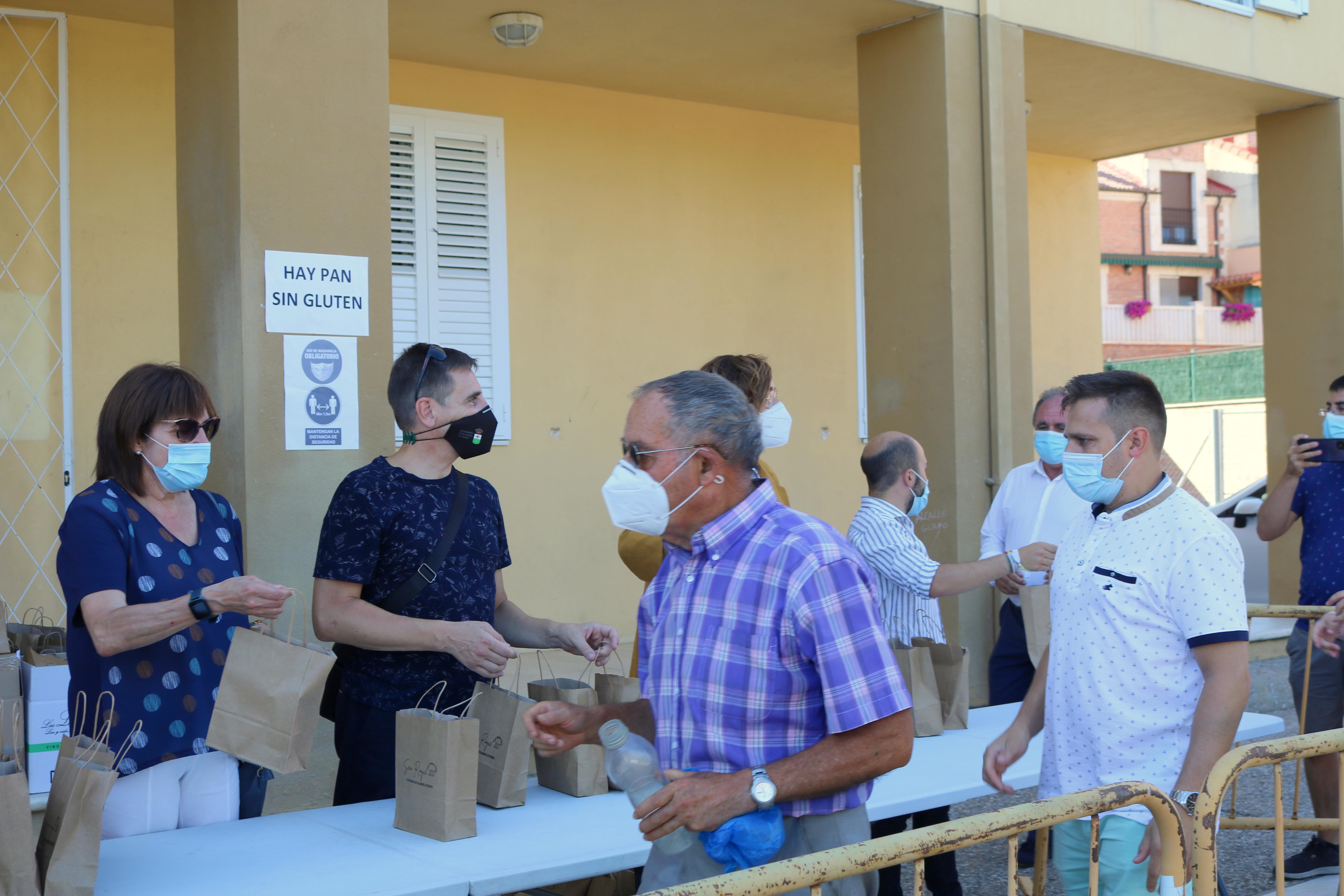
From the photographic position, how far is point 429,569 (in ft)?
11.0

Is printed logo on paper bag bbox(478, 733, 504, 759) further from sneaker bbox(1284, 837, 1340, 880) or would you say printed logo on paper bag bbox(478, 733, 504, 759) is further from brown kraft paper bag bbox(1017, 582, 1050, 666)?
sneaker bbox(1284, 837, 1340, 880)

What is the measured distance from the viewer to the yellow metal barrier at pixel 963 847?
5.88 ft

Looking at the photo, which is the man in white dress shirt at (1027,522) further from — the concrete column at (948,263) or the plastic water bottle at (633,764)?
the plastic water bottle at (633,764)

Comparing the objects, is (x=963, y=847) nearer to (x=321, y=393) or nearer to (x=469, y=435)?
(x=469, y=435)

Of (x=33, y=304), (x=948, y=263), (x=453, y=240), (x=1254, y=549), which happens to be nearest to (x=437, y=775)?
(x=33, y=304)

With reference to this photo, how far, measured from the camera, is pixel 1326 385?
8578mm

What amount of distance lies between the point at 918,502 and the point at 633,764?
2364 millimetres

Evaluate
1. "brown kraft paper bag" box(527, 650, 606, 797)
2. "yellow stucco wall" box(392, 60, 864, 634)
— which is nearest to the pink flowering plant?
"yellow stucco wall" box(392, 60, 864, 634)

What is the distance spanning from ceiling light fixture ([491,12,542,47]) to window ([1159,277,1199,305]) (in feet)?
129

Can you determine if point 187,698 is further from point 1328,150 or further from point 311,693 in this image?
point 1328,150

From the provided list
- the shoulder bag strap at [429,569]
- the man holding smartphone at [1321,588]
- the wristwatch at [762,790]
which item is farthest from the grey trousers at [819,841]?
the man holding smartphone at [1321,588]

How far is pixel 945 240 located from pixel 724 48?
185cm

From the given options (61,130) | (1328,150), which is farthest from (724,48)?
(1328,150)

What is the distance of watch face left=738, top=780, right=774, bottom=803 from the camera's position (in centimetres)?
203
